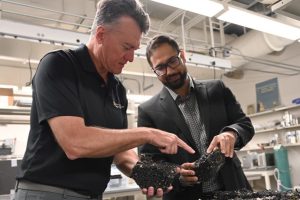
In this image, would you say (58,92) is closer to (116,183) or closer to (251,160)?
(116,183)

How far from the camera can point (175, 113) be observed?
147 cm

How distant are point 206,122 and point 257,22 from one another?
73.4 inches

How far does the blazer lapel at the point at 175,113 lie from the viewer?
1.40 metres

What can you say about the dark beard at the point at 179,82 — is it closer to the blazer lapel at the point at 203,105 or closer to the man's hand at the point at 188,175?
the blazer lapel at the point at 203,105

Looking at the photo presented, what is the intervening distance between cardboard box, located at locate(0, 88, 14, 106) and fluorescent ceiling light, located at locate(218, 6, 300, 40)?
2.37 m

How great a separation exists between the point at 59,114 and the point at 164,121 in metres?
0.73

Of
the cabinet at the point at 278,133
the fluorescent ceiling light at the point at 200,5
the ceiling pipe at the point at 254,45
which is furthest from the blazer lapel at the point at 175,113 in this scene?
the cabinet at the point at 278,133

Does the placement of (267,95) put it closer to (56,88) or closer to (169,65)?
(169,65)

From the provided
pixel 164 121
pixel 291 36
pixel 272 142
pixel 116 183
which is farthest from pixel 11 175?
pixel 272 142

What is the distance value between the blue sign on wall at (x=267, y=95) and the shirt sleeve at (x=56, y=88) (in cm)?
532

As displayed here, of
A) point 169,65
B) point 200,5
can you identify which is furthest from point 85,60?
point 200,5

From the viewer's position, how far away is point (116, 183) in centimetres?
316

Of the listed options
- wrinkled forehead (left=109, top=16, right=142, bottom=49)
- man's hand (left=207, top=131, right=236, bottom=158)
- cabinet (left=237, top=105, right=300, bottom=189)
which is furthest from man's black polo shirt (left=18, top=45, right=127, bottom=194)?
cabinet (left=237, top=105, right=300, bottom=189)

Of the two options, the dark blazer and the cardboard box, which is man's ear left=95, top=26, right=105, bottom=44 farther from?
the cardboard box
